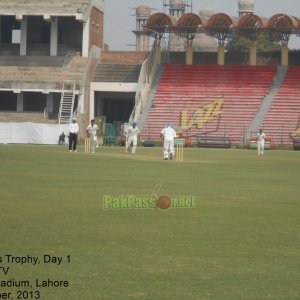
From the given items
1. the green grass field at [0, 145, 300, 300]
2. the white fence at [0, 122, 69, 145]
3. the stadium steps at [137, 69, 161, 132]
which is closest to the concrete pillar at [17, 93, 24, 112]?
the stadium steps at [137, 69, 161, 132]

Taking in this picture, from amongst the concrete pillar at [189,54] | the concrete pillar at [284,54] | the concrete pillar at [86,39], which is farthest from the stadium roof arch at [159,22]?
the concrete pillar at [284,54]

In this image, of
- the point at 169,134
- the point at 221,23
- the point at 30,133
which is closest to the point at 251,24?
the point at 221,23

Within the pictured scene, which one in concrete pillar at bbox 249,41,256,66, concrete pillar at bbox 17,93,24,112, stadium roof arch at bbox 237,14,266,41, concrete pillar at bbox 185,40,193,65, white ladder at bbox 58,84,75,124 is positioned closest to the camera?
white ladder at bbox 58,84,75,124

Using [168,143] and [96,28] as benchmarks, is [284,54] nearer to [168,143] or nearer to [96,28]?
[96,28]

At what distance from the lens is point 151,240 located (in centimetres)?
1576

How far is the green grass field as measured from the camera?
469 inches

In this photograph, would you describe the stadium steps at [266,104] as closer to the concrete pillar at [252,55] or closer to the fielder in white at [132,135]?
the concrete pillar at [252,55]

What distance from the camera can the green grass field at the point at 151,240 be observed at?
11.9 metres

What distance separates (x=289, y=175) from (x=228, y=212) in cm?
1446

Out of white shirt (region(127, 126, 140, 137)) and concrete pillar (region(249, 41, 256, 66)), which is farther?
concrete pillar (region(249, 41, 256, 66))

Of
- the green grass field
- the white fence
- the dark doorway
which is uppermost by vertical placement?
the dark doorway

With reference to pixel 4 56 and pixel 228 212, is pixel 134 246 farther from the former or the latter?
pixel 4 56

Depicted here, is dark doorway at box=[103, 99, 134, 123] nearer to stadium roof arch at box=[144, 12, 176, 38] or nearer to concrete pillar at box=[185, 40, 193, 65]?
concrete pillar at box=[185, 40, 193, 65]

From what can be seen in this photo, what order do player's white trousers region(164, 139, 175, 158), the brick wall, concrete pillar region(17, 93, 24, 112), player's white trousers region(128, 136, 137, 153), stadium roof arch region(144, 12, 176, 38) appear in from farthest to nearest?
the brick wall → concrete pillar region(17, 93, 24, 112) → stadium roof arch region(144, 12, 176, 38) → player's white trousers region(128, 136, 137, 153) → player's white trousers region(164, 139, 175, 158)
